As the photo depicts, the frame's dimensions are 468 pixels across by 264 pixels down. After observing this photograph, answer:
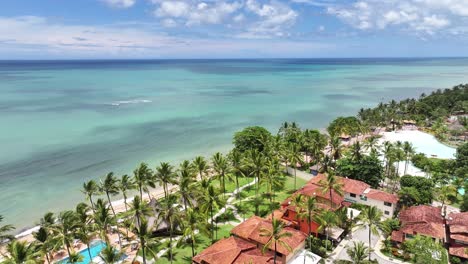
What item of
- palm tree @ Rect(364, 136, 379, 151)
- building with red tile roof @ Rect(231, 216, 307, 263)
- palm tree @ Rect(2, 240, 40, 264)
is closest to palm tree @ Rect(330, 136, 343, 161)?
palm tree @ Rect(364, 136, 379, 151)

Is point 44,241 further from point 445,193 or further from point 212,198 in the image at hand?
point 445,193

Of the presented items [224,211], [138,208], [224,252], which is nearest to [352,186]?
[224,211]

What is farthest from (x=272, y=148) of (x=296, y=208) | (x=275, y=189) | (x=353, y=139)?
(x=353, y=139)

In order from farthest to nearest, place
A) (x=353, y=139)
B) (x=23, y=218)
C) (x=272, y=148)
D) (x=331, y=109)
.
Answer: (x=331, y=109) → (x=353, y=139) → (x=272, y=148) → (x=23, y=218)

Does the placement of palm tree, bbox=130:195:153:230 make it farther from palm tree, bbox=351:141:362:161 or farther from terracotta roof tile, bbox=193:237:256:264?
palm tree, bbox=351:141:362:161

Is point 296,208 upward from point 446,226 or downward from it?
upward

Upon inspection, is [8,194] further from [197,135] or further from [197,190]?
[197,135]
